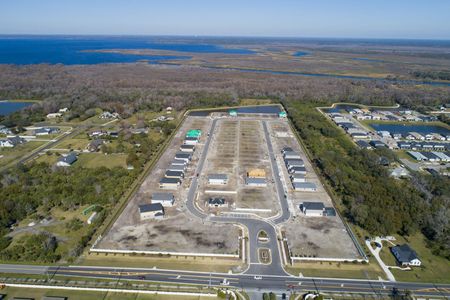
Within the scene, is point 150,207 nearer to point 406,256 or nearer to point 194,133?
point 406,256

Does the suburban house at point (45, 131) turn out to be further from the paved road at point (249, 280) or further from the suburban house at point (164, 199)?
the paved road at point (249, 280)

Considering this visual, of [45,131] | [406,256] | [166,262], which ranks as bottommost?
[166,262]

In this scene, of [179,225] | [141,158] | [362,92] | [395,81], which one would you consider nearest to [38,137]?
[141,158]

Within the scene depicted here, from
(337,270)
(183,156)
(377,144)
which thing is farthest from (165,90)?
(337,270)

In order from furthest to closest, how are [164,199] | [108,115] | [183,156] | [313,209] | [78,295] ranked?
[108,115]
[183,156]
[164,199]
[313,209]
[78,295]

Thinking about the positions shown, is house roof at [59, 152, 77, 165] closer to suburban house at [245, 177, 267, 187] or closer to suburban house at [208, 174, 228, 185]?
suburban house at [208, 174, 228, 185]

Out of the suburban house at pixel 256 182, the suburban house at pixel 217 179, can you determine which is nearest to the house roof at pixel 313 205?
the suburban house at pixel 256 182

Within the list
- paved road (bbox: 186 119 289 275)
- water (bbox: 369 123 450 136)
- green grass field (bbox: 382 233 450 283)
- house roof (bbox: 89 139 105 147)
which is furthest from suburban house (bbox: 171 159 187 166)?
water (bbox: 369 123 450 136)
